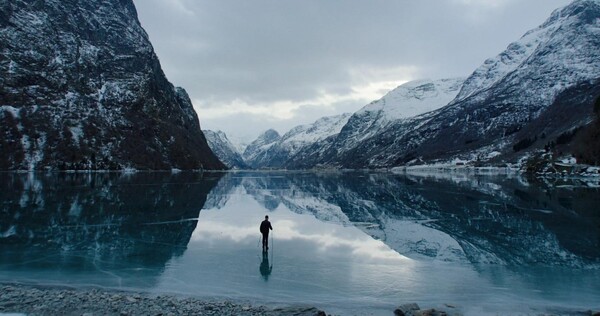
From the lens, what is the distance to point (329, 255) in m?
26.3

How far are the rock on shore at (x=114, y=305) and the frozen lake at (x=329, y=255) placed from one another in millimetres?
1450

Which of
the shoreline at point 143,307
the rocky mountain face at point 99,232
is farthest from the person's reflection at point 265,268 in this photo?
the rocky mountain face at point 99,232

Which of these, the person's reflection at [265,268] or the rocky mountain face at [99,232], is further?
the rocky mountain face at [99,232]

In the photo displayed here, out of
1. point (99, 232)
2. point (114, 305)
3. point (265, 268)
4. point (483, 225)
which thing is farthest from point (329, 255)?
point (99, 232)

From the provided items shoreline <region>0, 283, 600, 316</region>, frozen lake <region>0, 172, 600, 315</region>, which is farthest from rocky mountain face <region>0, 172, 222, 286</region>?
shoreline <region>0, 283, 600, 316</region>

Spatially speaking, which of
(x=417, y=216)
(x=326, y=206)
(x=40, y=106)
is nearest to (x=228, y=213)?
(x=326, y=206)

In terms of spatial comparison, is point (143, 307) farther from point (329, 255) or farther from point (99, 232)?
point (99, 232)

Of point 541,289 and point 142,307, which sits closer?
point 142,307

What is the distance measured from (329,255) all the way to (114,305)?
13.6 m

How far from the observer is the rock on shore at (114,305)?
1516 cm

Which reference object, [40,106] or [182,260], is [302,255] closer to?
[182,260]

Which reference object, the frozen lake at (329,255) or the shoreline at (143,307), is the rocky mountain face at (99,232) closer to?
the frozen lake at (329,255)

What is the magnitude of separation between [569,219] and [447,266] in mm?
23644

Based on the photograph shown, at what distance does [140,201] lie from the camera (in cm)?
5597
